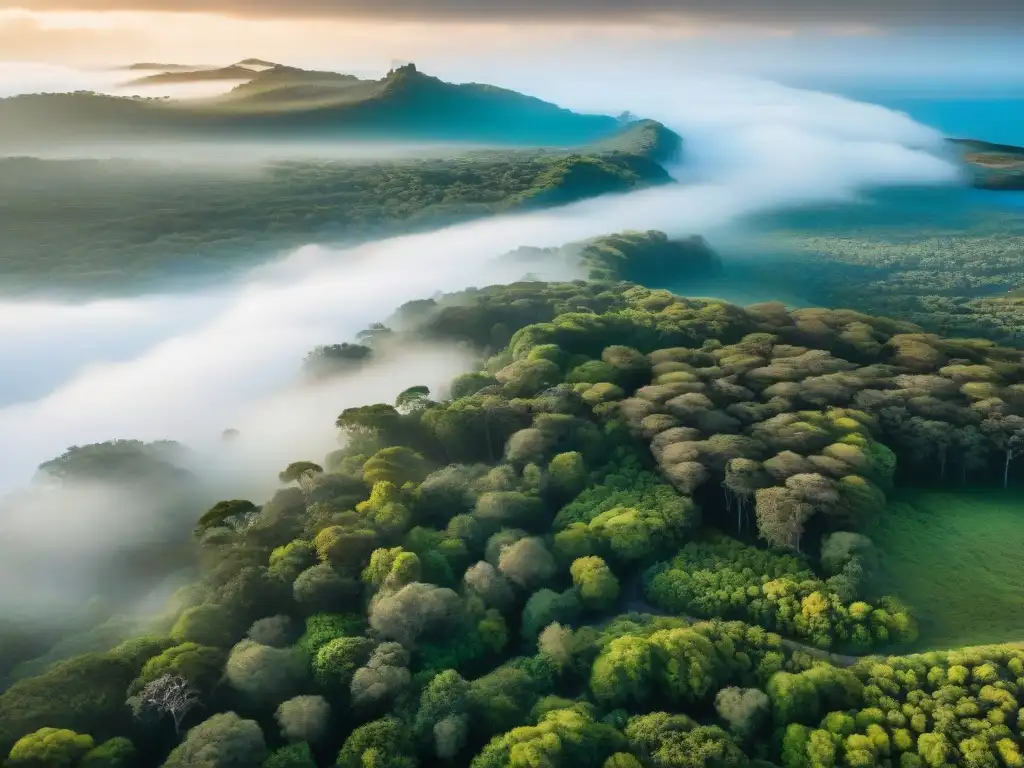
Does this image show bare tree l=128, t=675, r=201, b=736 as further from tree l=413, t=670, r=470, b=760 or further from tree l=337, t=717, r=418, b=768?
tree l=413, t=670, r=470, b=760

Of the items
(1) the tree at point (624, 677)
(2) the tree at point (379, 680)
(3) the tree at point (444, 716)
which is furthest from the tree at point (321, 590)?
(1) the tree at point (624, 677)

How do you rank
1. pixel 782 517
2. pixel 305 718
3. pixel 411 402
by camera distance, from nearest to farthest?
pixel 305 718 → pixel 782 517 → pixel 411 402

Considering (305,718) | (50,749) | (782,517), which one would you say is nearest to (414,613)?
(305,718)

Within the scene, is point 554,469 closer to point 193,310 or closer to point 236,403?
point 236,403

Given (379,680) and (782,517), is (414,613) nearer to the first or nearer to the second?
(379,680)

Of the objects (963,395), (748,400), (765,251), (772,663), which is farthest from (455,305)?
(765,251)

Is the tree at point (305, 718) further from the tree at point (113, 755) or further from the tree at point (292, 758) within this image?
the tree at point (113, 755)
